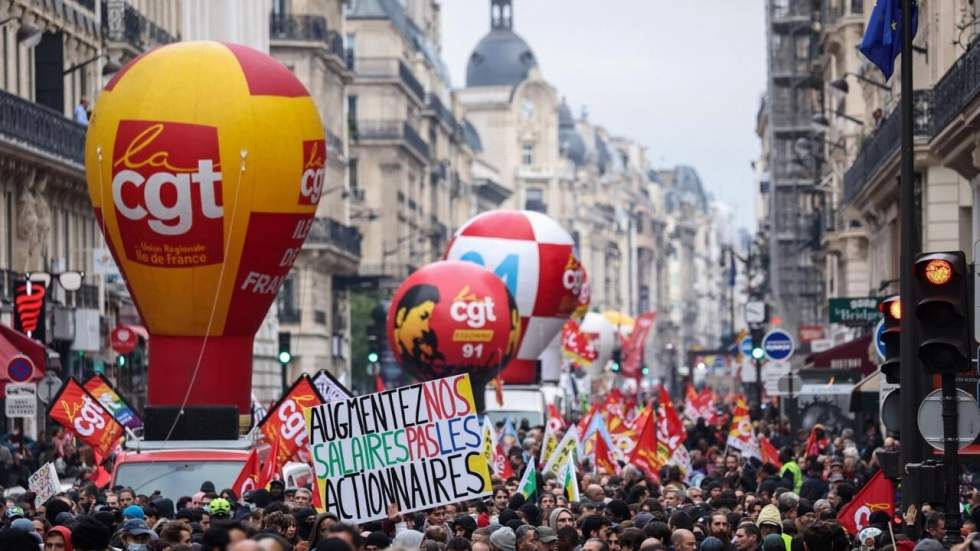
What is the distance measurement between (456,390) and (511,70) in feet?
460

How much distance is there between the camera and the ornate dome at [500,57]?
157625mm

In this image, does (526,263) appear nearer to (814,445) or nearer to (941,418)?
(814,445)

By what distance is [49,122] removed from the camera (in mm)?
43938

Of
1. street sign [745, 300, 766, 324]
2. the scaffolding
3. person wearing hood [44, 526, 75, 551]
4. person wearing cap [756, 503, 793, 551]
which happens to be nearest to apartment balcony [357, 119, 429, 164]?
the scaffolding

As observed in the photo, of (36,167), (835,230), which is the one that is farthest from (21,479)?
(835,230)

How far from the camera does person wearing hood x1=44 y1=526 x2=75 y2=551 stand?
13.6m

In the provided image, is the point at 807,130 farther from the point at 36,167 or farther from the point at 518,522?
the point at 518,522

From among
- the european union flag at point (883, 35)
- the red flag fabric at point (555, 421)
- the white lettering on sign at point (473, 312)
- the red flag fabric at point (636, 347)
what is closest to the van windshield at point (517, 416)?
the red flag fabric at point (555, 421)

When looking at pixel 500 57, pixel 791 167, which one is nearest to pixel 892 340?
pixel 791 167

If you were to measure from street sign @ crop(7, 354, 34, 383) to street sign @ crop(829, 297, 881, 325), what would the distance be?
42.3 feet

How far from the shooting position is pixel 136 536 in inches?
592

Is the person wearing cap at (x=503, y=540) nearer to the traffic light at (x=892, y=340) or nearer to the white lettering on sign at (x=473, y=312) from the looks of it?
the traffic light at (x=892, y=340)

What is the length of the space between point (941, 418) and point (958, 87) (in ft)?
46.4

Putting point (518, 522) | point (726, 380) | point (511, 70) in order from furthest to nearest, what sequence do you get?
point (511, 70)
point (726, 380)
point (518, 522)
